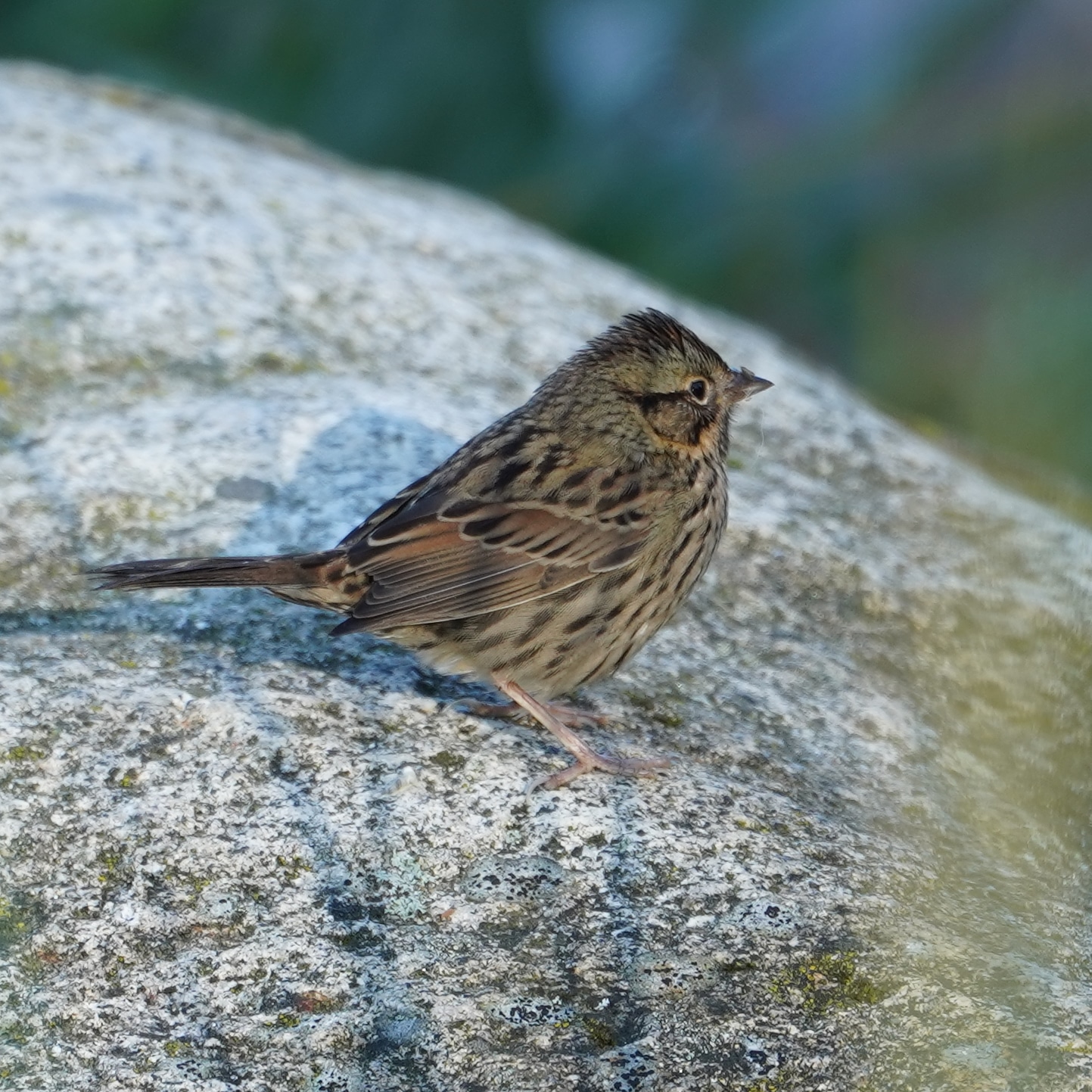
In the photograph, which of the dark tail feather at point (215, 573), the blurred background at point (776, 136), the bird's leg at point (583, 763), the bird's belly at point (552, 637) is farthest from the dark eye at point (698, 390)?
the dark tail feather at point (215, 573)

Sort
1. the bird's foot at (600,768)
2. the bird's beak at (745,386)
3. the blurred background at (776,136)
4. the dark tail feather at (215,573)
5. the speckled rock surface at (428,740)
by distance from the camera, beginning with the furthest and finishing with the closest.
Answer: the bird's beak at (745,386), the dark tail feather at (215,573), the bird's foot at (600,768), the speckled rock surface at (428,740), the blurred background at (776,136)

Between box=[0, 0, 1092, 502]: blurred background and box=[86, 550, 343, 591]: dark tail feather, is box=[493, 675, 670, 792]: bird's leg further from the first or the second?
box=[0, 0, 1092, 502]: blurred background

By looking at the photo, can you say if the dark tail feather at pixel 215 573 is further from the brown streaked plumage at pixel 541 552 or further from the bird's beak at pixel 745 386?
the bird's beak at pixel 745 386

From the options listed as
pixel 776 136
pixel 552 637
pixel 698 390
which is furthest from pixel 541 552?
pixel 776 136

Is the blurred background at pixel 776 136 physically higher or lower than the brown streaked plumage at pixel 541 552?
higher

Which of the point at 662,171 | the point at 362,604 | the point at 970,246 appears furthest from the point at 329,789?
the point at 662,171

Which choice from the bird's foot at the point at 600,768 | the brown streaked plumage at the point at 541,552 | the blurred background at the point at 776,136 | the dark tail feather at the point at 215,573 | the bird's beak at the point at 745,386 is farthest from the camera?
the bird's beak at the point at 745,386

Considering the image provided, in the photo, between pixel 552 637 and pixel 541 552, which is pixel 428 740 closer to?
pixel 552 637

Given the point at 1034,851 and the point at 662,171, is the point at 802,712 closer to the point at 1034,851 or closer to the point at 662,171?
the point at 1034,851

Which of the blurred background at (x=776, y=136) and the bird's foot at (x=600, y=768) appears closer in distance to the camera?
the blurred background at (x=776, y=136)
